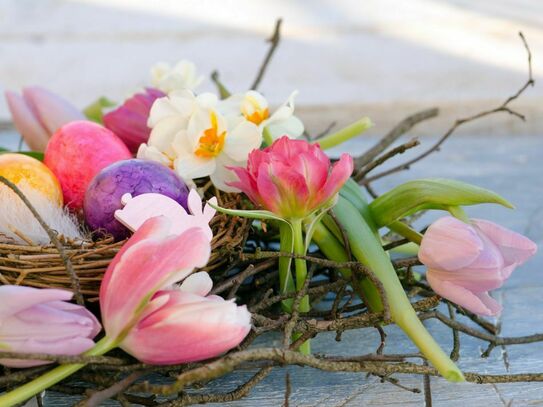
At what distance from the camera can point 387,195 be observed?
2.22 feet

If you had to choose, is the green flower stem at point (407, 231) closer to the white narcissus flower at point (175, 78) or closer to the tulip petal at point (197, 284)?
the tulip petal at point (197, 284)

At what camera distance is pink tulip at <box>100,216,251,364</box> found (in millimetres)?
486

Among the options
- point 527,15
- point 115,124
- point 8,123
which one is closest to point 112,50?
point 8,123

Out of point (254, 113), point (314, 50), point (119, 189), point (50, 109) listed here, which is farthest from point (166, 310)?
point (314, 50)

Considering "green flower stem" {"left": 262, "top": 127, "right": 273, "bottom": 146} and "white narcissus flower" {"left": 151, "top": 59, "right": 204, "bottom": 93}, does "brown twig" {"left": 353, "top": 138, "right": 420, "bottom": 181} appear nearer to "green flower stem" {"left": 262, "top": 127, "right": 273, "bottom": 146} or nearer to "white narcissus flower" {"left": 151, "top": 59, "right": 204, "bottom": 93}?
"green flower stem" {"left": 262, "top": 127, "right": 273, "bottom": 146}

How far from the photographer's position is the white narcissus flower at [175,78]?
875 millimetres

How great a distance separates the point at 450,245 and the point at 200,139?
0.22m

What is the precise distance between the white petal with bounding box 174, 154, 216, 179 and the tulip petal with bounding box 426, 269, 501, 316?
0.19 metres

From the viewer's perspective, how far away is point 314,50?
221cm

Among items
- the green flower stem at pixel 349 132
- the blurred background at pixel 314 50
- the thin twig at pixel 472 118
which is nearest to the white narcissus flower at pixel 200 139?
the green flower stem at pixel 349 132

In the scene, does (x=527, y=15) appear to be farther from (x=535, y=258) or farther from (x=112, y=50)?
(x=535, y=258)

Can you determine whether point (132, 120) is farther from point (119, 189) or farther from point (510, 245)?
point (510, 245)

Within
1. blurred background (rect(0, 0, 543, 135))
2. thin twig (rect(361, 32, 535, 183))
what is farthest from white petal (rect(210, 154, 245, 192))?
blurred background (rect(0, 0, 543, 135))

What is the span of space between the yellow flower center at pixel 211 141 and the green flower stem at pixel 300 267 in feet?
0.34
